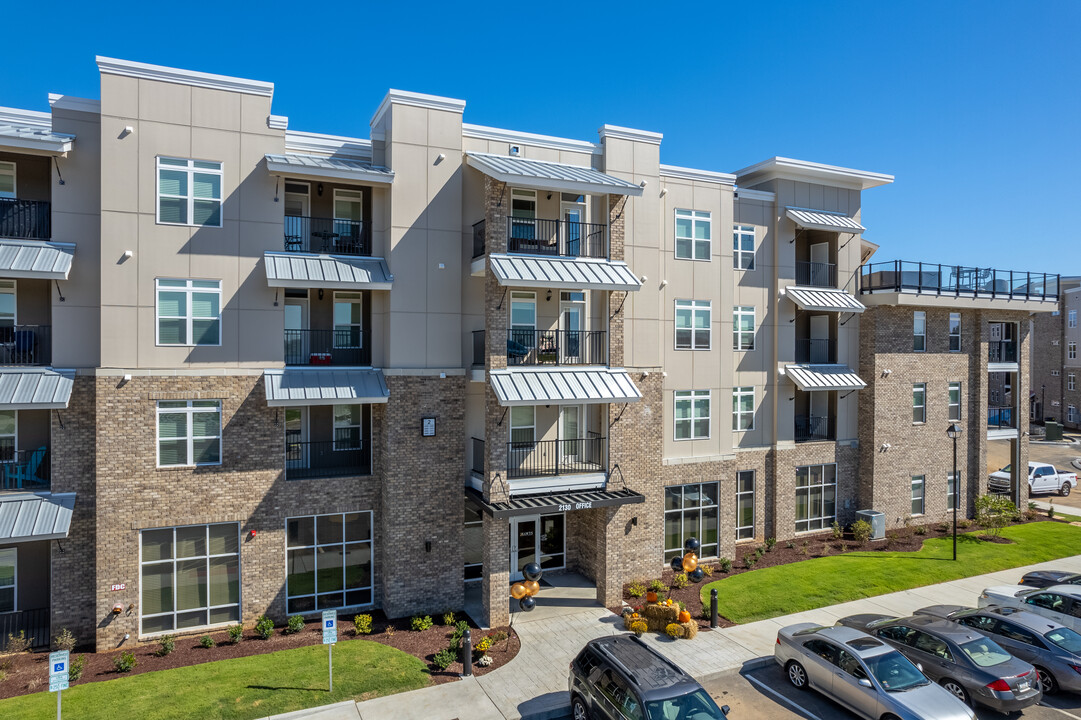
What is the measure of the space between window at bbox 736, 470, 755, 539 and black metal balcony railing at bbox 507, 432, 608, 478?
7.25 metres

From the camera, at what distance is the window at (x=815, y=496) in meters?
25.9

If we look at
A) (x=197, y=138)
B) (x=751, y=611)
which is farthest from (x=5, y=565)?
(x=751, y=611)

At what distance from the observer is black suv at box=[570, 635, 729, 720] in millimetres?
10891

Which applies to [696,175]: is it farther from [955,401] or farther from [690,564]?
[955,401]

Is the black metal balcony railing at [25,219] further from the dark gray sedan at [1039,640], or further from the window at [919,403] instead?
the window at [919,403]

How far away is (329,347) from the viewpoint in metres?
18.8

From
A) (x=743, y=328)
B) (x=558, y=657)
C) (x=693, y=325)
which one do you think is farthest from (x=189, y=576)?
(x=743, y=328)

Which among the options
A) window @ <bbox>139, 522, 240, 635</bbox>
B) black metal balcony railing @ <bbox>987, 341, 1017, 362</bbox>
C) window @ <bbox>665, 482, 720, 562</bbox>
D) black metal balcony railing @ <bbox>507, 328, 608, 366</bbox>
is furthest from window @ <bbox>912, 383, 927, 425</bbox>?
window @ <bbox>139, 522, 240, 635</bbox>

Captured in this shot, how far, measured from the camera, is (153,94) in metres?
16.5

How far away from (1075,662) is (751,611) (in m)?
7.31

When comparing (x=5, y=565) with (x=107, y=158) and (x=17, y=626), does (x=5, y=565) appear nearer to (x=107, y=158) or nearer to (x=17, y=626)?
(x=17, y=626)

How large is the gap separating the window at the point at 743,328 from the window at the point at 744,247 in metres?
1.65

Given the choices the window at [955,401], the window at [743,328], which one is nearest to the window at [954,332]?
the window at [955,401]

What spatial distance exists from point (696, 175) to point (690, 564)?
523 inches
